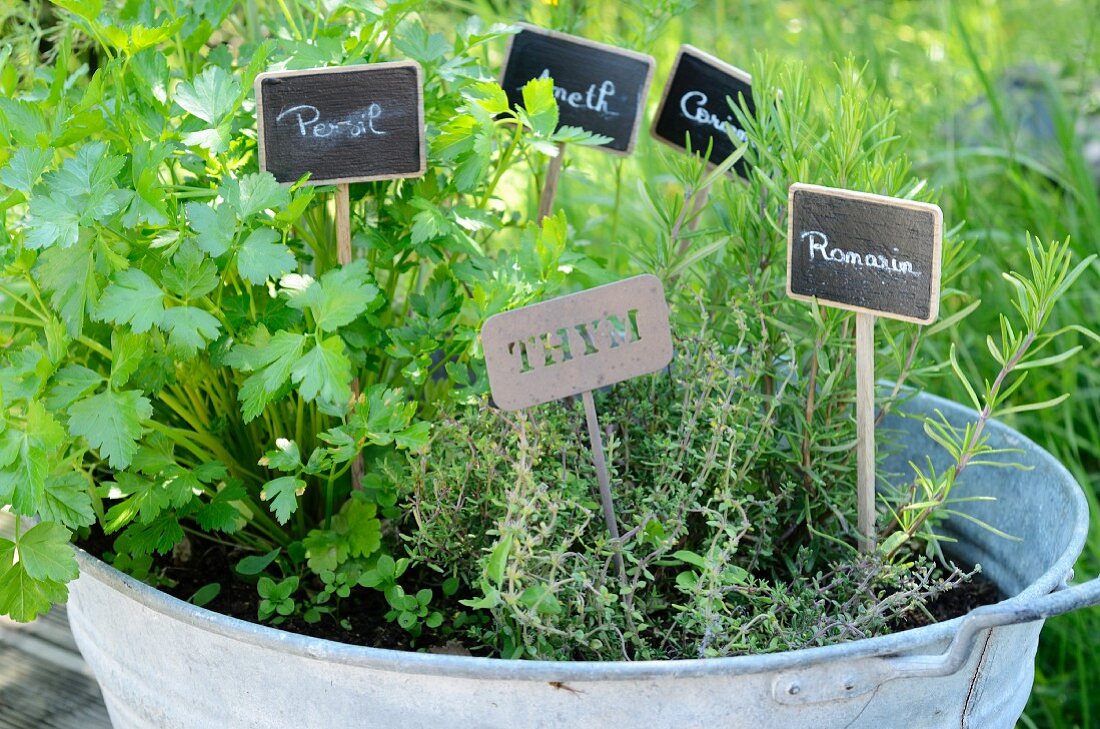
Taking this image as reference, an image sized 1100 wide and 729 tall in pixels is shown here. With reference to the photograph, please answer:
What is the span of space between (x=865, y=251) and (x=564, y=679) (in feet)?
1.59

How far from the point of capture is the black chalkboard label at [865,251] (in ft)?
3.22

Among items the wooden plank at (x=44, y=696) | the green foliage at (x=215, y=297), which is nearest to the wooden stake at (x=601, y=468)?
the green foliage at (x=215, y=297)

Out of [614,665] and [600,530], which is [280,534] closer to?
[600,530]

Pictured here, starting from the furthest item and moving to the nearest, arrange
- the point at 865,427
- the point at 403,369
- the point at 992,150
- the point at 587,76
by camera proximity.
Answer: the point at 992,150 < the point at 587,76 < the point at 403,369 < the point at 865,427

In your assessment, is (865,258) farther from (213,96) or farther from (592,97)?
(213,96)

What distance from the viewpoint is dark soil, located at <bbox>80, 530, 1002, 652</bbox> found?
1122mm

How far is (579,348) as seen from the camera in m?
0.99

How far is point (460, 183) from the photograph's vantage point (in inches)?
43.0

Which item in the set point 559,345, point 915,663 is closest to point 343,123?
point 559,345

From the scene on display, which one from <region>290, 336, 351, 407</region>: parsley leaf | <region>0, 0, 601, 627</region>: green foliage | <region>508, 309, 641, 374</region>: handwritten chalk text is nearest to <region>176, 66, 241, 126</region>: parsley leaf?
<region>0, 0, 601, 627</region>: green foliage

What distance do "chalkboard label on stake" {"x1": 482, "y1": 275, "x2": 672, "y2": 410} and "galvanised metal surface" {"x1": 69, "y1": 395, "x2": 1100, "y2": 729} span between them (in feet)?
0.81

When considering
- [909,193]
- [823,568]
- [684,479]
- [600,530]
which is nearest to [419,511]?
[600,530]

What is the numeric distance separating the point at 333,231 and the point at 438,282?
190 millimetres

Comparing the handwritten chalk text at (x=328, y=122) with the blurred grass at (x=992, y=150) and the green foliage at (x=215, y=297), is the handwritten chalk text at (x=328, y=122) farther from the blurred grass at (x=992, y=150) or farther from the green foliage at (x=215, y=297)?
the blurred grass at (x=992, y=150)
